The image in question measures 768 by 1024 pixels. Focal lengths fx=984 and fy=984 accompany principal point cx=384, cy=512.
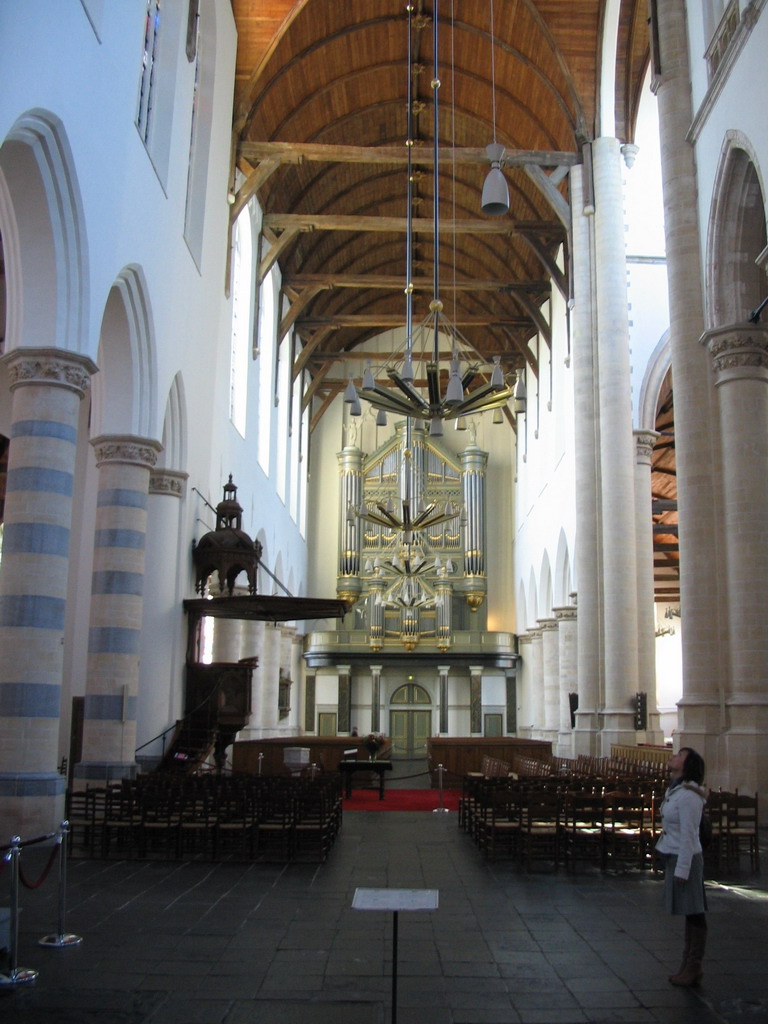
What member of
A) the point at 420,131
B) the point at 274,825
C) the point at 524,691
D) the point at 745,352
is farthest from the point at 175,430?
the point at 524,691

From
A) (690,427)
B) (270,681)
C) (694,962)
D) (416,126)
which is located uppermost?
(416,126)

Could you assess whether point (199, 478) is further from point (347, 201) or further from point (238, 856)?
point (347, 201)

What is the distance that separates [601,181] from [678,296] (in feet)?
24.7

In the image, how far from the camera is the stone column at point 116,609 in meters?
12.6

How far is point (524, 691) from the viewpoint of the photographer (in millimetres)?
32750

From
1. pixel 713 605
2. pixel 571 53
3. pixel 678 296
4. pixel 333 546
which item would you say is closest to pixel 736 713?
pixel 713 605

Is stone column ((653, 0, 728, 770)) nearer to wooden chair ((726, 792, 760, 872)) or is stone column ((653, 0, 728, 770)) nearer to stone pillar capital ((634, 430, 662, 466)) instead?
wooden chair ((726, 792, 760, 872))

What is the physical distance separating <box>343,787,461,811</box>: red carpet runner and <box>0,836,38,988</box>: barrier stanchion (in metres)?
10.5

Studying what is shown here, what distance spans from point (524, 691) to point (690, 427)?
2135 cm

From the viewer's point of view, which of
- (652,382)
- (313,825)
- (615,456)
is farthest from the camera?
(652,382)

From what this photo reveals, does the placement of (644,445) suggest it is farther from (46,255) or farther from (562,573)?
(46,255)

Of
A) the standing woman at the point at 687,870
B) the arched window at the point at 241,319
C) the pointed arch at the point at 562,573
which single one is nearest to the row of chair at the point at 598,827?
the standing woman at the point at 687,870

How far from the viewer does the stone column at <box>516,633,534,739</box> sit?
31659mm

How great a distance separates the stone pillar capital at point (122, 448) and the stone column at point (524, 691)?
2042 cm
